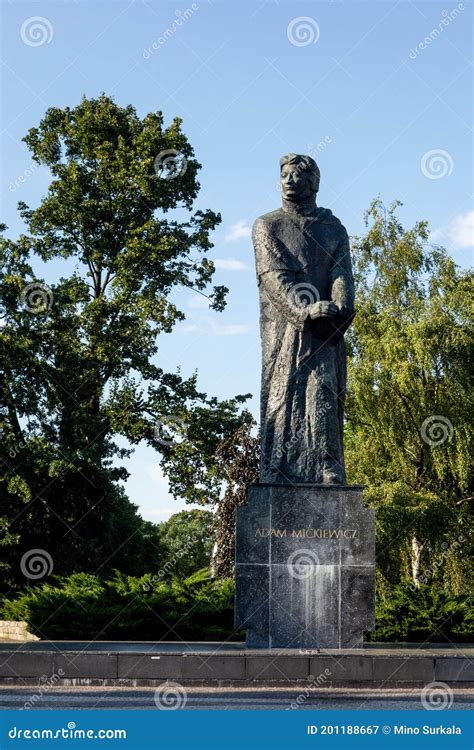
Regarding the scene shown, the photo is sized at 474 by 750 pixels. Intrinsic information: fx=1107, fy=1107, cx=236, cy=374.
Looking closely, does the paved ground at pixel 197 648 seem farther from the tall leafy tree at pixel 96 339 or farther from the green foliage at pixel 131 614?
the tall leafy tree at pixel 96 339

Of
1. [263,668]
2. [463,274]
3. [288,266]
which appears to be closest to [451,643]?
[263,668]

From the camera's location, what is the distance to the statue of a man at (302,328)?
44.0ft

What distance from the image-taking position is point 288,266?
1391 cm

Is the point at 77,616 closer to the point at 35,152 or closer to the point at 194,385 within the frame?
the point at 194,385

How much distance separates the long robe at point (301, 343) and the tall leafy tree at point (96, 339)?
12.5 m

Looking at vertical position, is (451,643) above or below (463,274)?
below

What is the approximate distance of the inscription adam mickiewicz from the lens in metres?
12.8

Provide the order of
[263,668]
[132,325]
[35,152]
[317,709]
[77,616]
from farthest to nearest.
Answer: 1. [35,152]
2. [132,325]
3. [77,616]
4. [263,668]
5. [317,709]

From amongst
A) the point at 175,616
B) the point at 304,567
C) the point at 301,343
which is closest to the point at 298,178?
the point at 301,343

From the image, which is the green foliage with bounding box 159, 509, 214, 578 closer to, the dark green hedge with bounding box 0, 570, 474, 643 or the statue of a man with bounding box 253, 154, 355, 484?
the dark green hedge with bounding box 0, 570, 474, 643

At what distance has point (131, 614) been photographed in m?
14.9

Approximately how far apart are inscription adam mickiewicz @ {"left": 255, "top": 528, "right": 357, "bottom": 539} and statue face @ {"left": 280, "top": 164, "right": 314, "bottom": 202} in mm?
4254

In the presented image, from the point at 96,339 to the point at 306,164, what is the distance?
1440 cm

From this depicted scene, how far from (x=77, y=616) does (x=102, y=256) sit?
15604mm
